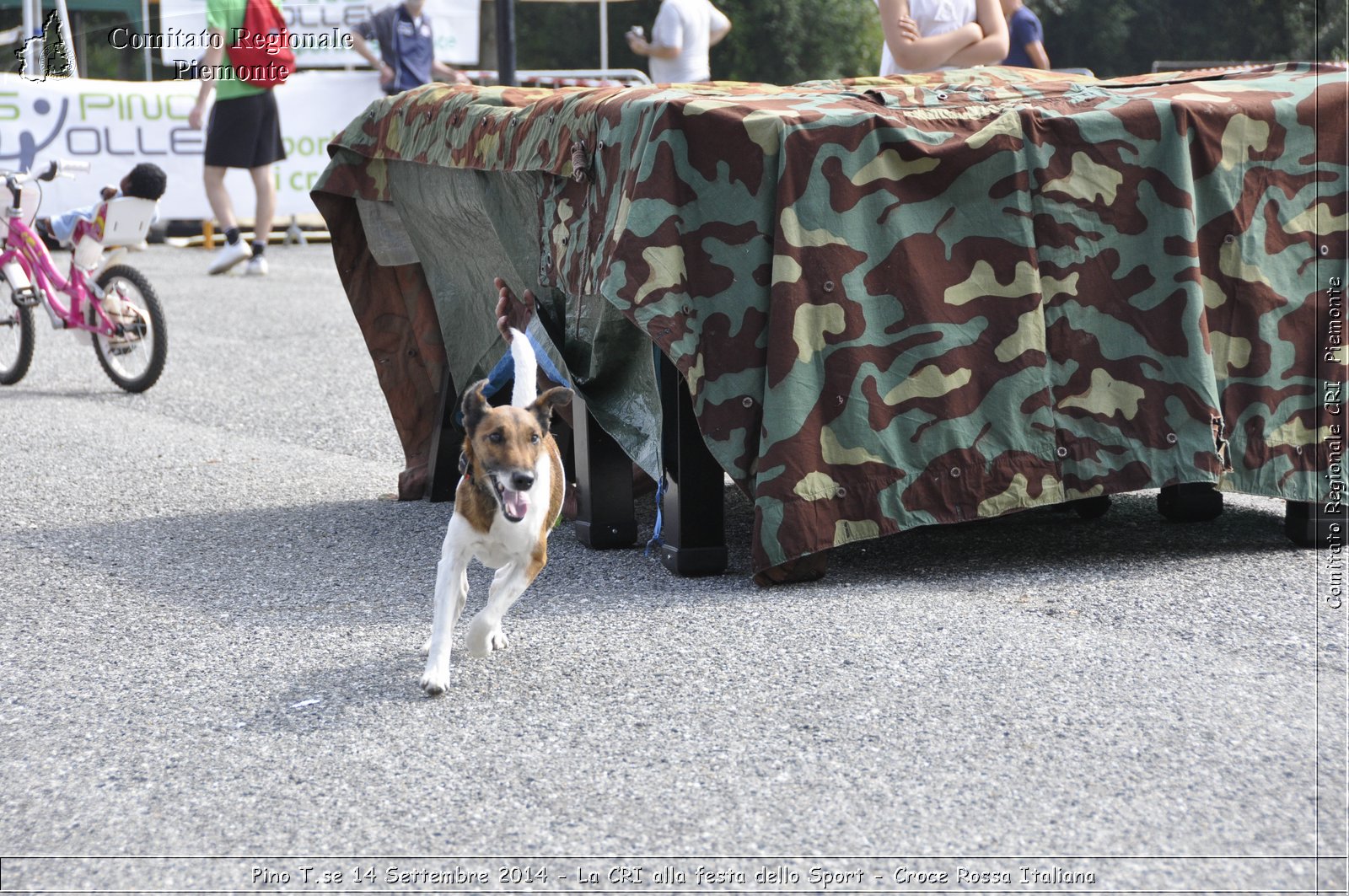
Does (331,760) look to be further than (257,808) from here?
Yes

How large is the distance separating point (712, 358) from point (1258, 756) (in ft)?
5.73

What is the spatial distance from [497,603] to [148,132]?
42.7ft

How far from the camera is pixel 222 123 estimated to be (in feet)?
38.3

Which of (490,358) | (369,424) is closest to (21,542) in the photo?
(490,358)

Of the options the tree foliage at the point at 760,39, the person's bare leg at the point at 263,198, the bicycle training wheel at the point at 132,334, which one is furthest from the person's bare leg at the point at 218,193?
the tree foliage at the point at 760,39

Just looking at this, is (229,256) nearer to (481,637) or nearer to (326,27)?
(326,27)

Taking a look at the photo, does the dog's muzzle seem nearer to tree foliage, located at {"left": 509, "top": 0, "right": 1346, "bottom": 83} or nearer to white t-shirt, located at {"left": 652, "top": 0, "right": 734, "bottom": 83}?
white t-shirt, located at {"left": 652, "top": 0, "right": 734, "bottom": 83}

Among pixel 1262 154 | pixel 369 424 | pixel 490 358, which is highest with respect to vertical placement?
pixel 1262 154

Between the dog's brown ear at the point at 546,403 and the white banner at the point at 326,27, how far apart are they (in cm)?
1293

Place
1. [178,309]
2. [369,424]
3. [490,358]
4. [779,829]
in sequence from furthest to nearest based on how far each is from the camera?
1. [178,309]
2. [369,424]
3. [490,358]
4. [779,829]

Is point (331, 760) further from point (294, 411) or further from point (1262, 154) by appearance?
point (294, 411)

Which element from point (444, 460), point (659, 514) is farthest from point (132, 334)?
point (659, 514)

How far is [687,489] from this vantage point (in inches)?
167

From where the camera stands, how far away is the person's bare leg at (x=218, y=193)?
1160 centimetres
